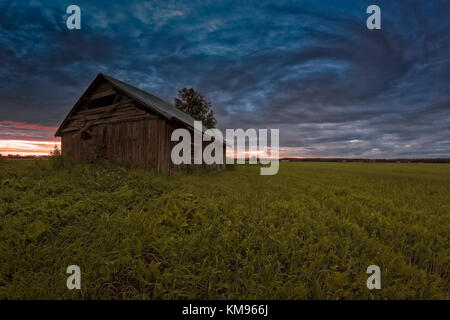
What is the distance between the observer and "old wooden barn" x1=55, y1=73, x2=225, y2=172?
31.9ft

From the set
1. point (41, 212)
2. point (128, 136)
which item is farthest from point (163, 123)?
point (41, 212)

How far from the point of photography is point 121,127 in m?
10.4

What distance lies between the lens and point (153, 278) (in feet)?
7.55

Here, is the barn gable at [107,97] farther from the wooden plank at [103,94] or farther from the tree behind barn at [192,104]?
the tree behind barn at [192,104]

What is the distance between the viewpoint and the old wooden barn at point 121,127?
31.9 ft

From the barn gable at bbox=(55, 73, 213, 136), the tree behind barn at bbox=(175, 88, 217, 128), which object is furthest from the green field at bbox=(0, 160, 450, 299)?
the tree behind barn at bbox=(175, 88, 217, 128)

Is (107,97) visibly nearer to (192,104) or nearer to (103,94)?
(103,94)

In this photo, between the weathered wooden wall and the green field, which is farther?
the weathered wooden wall

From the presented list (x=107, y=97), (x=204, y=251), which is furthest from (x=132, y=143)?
(x=204, y=251)

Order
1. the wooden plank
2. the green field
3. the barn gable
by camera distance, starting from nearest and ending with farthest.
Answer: the green field
the barn gable
the wooden plank

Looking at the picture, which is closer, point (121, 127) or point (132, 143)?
point (132, 143)

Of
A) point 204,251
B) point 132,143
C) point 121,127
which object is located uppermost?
point 121,127

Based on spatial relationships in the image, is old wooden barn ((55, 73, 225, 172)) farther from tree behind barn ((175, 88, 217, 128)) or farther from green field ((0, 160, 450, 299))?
tree behind barn ((175, 88, 217, 128))
